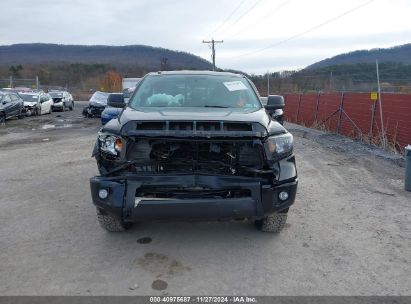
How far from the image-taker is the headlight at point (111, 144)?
402cm

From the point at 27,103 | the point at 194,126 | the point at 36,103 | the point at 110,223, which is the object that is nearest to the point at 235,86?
the point at 194,126

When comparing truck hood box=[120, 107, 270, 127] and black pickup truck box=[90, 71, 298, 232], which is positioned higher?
truck hood box=[120, 107, 270, 127]

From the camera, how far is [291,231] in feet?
15.4

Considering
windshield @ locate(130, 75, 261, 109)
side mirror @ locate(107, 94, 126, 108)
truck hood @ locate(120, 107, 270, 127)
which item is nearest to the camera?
truck hood @ locate(120, 107, 270, 127)

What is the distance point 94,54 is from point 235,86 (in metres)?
146

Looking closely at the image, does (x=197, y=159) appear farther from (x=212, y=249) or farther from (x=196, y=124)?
(x=212, y=249)

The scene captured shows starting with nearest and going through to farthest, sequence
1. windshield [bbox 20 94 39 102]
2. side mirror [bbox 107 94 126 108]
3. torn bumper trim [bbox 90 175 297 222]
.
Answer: torn bumper trim [bbox 90 175 297 222] < side mirror [bbox 107 94 126 108] < windshield [bbox 20 94 39 102]

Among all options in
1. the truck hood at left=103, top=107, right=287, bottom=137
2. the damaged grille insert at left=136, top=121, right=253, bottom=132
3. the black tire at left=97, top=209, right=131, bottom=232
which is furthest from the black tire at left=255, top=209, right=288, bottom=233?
the black tire at left=97, top=209, right=131, bottom=232

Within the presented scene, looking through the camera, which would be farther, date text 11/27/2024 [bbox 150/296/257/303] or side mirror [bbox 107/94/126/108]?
side mirror [bbox 107/94/126/108]

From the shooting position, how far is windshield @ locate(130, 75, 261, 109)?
5.04m

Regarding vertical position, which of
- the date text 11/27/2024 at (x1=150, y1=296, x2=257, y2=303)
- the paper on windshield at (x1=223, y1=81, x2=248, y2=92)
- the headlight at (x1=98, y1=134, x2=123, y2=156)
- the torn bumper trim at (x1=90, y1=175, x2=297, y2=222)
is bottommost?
the date text 11/27/2024 at (x1=150, y1=296, x2=257, y2=303)

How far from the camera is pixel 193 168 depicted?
3984 mm

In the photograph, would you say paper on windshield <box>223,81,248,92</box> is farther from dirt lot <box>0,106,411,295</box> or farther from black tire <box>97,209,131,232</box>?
black tire <box>97,209,131,232</box>

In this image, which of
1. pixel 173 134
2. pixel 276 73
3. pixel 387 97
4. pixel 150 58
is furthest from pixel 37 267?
pixel 150 58
